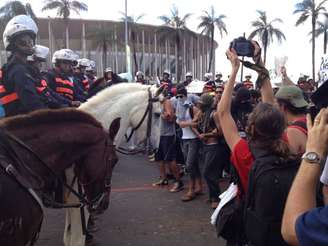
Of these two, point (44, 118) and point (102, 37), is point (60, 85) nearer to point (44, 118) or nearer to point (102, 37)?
point (44, 118)

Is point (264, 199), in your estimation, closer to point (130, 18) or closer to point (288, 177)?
point (288, 177)

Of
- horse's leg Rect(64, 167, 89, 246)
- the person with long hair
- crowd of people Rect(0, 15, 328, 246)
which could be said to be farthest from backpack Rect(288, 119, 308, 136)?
horse's leg Rect(64, 167, 89, 246)

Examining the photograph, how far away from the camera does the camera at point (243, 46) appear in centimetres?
335

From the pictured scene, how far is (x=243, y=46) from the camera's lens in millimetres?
3389

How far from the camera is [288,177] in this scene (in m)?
2.72

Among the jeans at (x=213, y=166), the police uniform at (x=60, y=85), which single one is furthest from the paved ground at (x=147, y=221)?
the police uniform at (x=60, y=85)

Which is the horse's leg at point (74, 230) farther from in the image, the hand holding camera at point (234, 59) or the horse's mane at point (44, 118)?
the hand holding camera at point (234, 59)

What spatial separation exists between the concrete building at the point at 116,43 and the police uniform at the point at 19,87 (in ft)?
176

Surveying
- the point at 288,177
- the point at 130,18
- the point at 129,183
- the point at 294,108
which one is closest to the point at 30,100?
the point at 294,108

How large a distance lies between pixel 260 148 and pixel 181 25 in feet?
195

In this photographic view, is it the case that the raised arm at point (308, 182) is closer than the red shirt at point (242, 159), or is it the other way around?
the raised arm at point (308, 182)

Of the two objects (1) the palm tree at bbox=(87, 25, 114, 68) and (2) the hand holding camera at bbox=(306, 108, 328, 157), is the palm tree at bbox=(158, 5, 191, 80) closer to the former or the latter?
(1) the palm tree at bbox=(87, 25, 114, 68)

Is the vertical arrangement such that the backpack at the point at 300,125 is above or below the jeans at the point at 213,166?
above

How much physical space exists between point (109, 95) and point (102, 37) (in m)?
56.5
